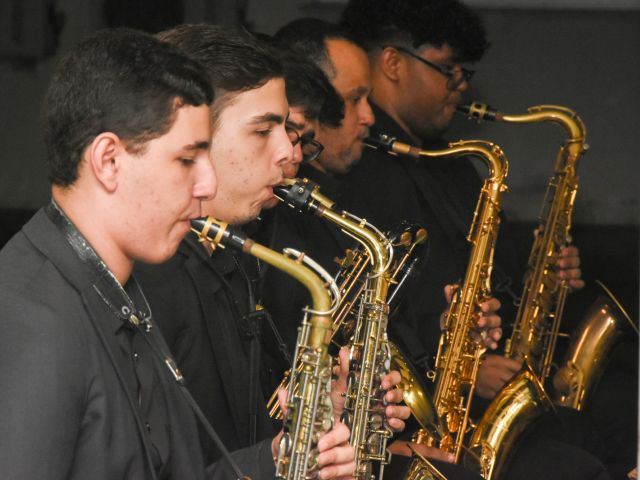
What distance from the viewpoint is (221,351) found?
9.95 ft

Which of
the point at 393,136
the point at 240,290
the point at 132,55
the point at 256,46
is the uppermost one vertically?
the point at 393,136

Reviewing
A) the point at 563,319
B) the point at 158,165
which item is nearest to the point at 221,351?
the point at 158,165

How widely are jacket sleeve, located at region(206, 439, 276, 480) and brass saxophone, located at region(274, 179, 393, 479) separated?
0.58 metres

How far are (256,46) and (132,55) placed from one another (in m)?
0.88

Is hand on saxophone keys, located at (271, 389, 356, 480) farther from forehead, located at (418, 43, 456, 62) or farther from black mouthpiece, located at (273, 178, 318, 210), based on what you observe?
forehead, located at (418, 43, 456, 62)

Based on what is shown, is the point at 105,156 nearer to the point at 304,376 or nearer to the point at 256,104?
the point at 304,376

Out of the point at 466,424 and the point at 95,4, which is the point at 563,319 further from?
the point at 95,4

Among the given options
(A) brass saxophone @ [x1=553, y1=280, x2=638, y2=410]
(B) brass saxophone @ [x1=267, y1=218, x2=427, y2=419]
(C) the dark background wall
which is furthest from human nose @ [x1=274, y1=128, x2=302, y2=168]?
(C) the dark background wall

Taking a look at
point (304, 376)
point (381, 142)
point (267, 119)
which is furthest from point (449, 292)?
point (304, 376)

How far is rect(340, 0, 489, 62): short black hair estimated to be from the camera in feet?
16.7

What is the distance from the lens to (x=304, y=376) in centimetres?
271

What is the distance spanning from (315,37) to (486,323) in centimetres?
133

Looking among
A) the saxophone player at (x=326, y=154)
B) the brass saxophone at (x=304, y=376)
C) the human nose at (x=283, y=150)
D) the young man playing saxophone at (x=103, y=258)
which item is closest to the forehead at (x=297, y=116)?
the saxophone player at (x=326, y=154)

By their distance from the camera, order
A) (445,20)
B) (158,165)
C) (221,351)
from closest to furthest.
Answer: (158,165) < (221,351) < (445,20)
